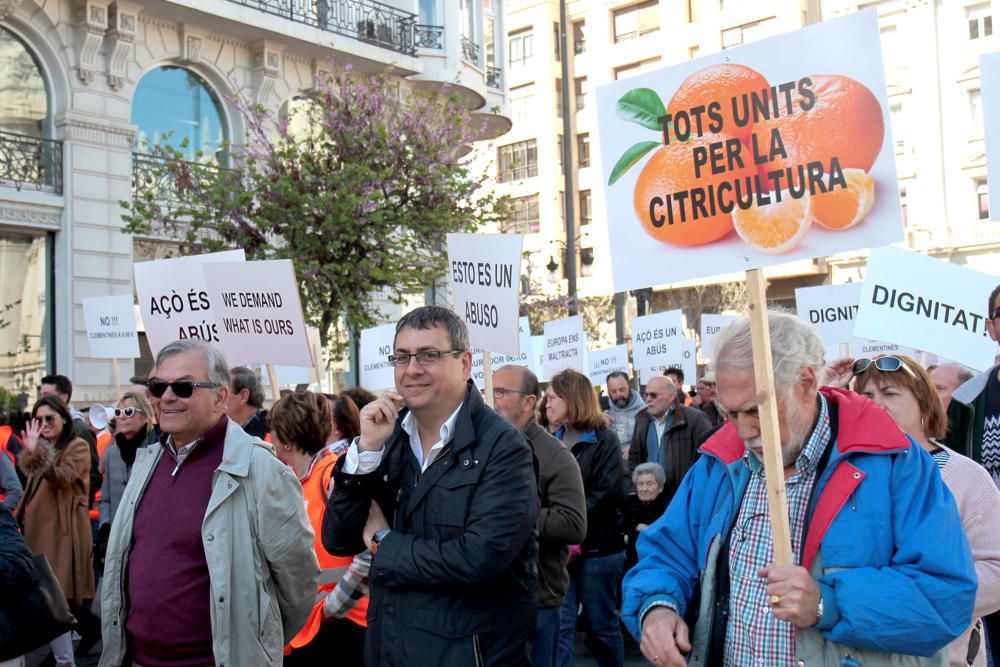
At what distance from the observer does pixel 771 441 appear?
2.64 m

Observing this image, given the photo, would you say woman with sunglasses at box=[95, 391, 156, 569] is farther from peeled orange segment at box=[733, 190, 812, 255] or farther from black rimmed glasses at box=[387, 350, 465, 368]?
peeled orange segment at box=[733, 190, 812, 255]

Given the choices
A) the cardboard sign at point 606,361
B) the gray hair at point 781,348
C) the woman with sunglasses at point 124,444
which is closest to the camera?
the gray hair at point 781,348

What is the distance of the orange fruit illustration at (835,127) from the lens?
289 centimetres

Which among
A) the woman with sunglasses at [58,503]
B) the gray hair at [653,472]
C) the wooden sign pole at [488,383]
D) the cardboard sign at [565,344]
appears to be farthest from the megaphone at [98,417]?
the wooden sign pole at [488,383]

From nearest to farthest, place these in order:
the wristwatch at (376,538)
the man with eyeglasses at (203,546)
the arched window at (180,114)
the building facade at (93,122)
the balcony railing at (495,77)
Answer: the wristwatch at (376,538)
the man with eyeglasses at (203,546)
the building facade at (93,122)
the arched window at (180,114)
the balcony railing at (495,77)

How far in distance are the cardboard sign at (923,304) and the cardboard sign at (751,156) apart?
436 cm

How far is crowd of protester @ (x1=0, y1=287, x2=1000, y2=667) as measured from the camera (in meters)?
2.62

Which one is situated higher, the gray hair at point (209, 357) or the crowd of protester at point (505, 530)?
the gray hair at point (209, 357)

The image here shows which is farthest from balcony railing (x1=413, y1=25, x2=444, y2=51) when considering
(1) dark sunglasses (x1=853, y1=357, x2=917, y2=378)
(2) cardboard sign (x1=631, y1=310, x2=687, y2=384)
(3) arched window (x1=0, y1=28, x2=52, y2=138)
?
(1) dark sunglasses (x1=853, y1=357, x2=917, y2=378)

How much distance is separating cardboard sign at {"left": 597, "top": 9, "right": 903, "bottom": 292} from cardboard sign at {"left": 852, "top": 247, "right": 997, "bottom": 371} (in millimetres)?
4362

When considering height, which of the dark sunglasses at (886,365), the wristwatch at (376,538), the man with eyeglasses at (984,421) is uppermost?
the dark sunglasses at (886,365)

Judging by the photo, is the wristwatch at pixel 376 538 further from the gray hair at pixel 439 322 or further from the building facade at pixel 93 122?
the building facade at pixel 93 122

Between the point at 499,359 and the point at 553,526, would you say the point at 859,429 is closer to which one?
the point at 553,526

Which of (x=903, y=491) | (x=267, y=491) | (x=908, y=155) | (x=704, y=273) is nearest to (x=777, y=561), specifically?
(x=903, y=491)
